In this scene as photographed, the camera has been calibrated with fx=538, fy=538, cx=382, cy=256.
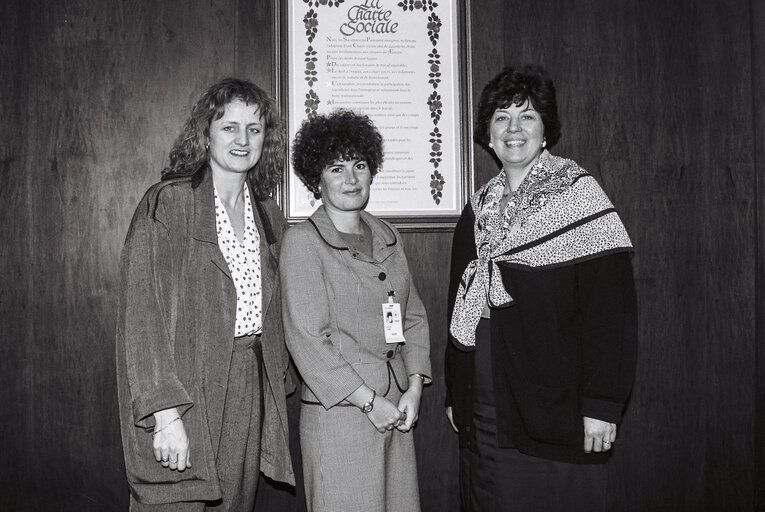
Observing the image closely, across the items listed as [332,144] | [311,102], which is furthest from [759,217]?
[311,102]

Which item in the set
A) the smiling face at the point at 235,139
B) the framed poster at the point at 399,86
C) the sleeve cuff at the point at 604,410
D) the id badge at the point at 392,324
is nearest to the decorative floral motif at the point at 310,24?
the framed poster at the point at 399,86

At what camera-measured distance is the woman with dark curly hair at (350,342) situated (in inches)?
68.1

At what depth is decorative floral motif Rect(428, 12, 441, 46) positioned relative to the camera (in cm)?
240

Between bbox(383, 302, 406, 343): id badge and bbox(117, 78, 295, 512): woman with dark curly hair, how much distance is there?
0.37 meters

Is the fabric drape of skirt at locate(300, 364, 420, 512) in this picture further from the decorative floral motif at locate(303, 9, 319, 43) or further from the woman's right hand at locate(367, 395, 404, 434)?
the decorative floral motif at locate(303, 9, 319, 43)

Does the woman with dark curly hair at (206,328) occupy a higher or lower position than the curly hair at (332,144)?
lower

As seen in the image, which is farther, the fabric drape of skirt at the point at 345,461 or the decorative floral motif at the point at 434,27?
the decorative floral motif at the point at 434,27

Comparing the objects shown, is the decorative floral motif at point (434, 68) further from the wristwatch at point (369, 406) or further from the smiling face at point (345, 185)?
the wristwatch at point (369, 406)

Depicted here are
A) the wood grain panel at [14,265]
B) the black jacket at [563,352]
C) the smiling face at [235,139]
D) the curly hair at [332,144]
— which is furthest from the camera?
the wood grain panel at [14,265]

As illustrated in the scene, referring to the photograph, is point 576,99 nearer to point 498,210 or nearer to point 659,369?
point 498,210

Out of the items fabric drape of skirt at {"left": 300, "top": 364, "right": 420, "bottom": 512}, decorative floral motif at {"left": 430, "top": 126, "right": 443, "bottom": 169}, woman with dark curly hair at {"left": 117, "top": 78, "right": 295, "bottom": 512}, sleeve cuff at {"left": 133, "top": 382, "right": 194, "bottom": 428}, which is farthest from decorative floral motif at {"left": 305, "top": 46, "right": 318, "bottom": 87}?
sleeve cuff at {"left": 133, "top": 382, "right": 194, "bottom": 428}

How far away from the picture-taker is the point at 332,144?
1.95 m

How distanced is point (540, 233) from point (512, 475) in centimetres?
77

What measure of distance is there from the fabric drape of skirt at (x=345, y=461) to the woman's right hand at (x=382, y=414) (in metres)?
0.03
